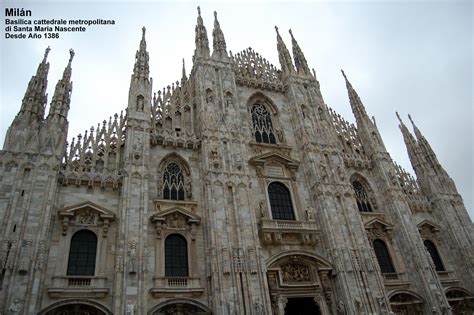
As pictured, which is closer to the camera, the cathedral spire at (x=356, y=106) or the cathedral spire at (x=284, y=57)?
the cathedral spire at (x=284, y=57)

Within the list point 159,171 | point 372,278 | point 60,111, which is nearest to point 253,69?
point 159,171

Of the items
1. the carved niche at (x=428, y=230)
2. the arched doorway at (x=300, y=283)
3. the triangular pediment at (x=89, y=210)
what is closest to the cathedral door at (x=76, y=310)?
the triangular pediment at (x=89, y=210)

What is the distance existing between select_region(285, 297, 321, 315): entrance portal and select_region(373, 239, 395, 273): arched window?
239 inches

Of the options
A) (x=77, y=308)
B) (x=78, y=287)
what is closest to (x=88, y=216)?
(x=78, y=287)

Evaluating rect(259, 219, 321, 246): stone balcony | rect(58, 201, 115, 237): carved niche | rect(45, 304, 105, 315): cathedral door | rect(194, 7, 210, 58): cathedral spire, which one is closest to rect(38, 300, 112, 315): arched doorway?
rect(45, 304, 105, 315): cathedral door

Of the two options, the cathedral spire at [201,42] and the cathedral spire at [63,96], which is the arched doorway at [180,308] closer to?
the cathedral spire at [63,96]

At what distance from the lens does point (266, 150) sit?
22.9m

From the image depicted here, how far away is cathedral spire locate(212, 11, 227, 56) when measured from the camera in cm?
2577

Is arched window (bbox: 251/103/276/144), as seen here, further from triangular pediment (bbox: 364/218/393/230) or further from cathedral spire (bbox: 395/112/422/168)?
cathedral spire (bbox: 395/112/422/168)

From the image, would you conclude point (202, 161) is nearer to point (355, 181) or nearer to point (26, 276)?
point (26, 276)

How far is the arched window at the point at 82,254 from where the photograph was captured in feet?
49.6

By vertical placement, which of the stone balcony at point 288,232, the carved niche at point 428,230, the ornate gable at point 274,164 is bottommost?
the stone balcony at point 288,232

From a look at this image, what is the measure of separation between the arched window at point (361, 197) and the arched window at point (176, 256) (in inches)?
518

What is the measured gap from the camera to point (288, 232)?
753 inches
